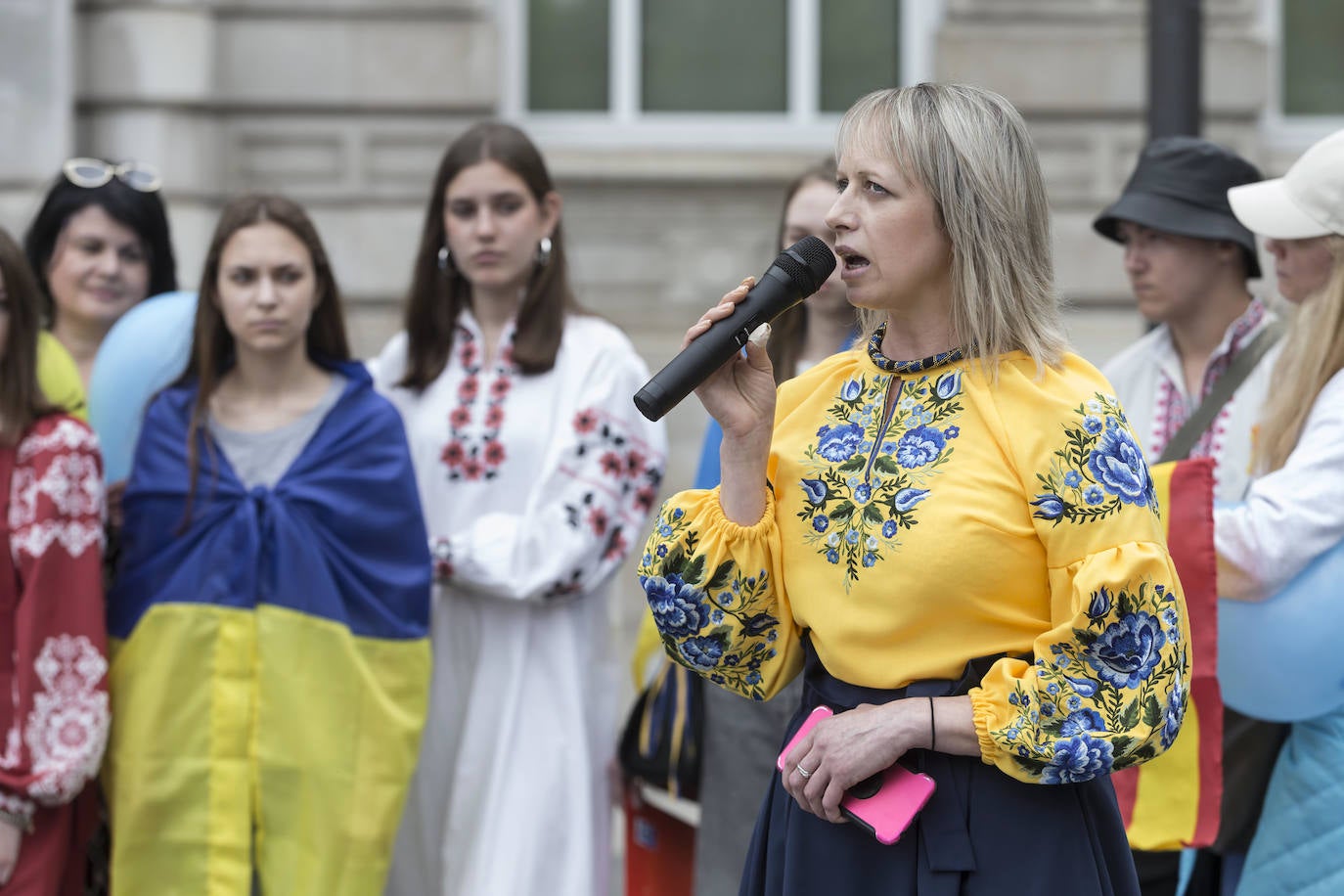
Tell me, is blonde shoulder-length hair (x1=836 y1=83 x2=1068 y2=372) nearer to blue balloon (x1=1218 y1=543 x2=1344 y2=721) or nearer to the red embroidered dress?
blue balloon (x1=1218 y1=543 x2=1344 y2=721)

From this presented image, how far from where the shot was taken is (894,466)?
228cm

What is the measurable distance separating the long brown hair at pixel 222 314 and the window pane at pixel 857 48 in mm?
4461

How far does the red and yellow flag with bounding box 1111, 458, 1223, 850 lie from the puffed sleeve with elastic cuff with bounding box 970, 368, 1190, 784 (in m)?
0.90

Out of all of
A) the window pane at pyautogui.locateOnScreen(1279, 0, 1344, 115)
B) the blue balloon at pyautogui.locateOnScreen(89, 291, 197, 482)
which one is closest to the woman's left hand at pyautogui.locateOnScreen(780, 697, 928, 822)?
the blue balloon at pyautogui.locateOnScreen(89, 291, 197, 482)

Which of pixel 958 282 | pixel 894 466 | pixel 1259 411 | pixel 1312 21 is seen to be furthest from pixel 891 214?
pixel 1312 21

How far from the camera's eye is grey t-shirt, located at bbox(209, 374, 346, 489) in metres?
3.77

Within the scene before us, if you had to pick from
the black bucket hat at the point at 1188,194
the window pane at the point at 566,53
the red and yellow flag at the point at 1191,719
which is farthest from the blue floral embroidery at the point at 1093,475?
the window pane at the point at 566,53

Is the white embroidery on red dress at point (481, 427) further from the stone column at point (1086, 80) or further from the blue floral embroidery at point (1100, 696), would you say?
the stone column at point (1086, 80)

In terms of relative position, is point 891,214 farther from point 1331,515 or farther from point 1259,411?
point 1259,411

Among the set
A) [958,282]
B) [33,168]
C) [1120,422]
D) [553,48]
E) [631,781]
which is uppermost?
[553,48]

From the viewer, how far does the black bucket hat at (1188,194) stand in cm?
376

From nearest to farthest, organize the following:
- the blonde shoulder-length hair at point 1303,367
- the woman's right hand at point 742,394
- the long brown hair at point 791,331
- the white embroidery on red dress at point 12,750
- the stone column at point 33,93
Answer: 1. the woman's right hand at point 742,394
2. the blonde shoulder-length hair at point 1303,367
3. the white embroidery on red dress at point 12,750
4. the long brown hair at point 791,331
5. the stone column at point 33,93

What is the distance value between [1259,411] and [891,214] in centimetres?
159

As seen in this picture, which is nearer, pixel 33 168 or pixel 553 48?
pixel 33 168
